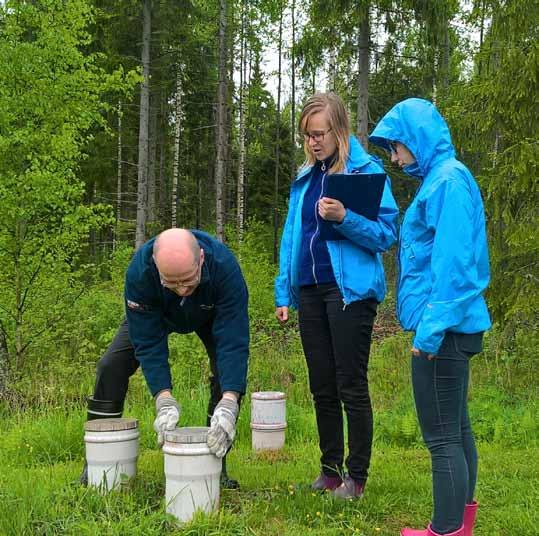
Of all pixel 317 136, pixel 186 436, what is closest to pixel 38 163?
pixel 317 136

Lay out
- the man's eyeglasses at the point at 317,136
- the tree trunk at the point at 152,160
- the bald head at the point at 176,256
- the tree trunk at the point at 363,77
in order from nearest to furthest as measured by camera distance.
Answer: the bald head at the point at 176,256 → the man's eyeglasses at the point at 317,136 → the tree trunk at the point at 363,77 → the tree trunk at the point at 152,160

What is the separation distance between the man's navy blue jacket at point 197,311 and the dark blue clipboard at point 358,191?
24.6 inches

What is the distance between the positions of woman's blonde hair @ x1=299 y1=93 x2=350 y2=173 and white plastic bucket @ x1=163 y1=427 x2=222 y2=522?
5.22ft

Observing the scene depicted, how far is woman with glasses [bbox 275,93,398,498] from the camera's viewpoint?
327cm

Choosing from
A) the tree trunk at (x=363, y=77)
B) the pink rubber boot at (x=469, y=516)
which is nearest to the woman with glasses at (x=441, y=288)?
the pink rubber boot at (x=469, y=516)

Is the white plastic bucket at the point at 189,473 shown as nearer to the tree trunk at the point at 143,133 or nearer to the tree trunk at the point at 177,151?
the tree trunk at the point at 143,133

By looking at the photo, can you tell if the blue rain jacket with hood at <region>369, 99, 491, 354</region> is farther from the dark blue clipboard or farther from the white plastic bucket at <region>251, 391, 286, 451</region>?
the white plastic bucket at <region>251, 391, 286, 451</region>

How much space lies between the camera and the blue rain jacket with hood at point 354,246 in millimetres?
3244

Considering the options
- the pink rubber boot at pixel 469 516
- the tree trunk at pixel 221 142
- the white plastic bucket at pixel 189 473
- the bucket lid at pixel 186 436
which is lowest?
the pink rubber boot at pixel 469 516

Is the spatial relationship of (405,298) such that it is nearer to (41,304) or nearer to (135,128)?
(41,304)

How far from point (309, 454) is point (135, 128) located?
19.2 meters

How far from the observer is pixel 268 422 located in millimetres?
4848

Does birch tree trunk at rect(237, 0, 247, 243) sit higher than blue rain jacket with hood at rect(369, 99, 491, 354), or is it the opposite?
birch tree trunk at rect(237, 0, 247, 243)

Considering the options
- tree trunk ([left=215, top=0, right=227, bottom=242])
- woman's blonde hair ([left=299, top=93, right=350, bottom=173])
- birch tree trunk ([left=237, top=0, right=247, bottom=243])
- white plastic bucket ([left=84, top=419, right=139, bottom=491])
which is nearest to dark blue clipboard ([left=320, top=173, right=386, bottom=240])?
woman's blonde hair ([left=299, top=93, right=350, bottom=173])
